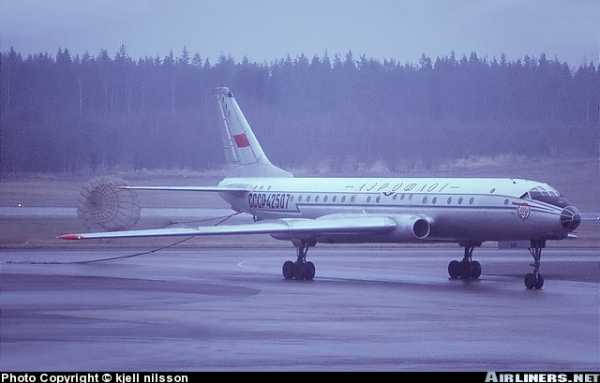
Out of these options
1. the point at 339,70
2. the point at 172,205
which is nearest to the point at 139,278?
the point at 172,205

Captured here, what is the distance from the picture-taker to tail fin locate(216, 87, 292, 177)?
32375mm

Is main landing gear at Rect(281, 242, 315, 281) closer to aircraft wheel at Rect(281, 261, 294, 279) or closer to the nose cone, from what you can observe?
aircraft wheel at Rect(281, 261, 294, 279)

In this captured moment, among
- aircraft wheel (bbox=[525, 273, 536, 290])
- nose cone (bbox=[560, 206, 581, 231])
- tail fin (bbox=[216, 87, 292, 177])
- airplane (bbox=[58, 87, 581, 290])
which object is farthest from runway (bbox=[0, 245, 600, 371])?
tail fin (bbox=[216, 87, 292, 177])

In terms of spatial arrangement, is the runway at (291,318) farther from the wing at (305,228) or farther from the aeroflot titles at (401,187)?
the aeroflot titles at (401,187)

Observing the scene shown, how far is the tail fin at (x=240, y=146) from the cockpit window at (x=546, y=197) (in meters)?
9.40

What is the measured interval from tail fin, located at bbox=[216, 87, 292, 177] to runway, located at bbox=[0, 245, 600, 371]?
3.52m

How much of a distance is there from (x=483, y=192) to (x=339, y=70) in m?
64.4

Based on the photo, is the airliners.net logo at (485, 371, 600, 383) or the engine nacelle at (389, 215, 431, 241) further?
the engine nacelle at (389, 215, 431, 241)

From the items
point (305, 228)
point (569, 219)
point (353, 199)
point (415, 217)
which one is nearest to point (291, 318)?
point (305, 228)

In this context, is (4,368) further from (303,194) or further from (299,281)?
(303,194)

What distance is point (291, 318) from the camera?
1702cm

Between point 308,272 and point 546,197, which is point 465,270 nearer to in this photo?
point 546,197

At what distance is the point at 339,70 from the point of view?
8938 centimetres

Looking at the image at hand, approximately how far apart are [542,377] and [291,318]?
20.9 ft
